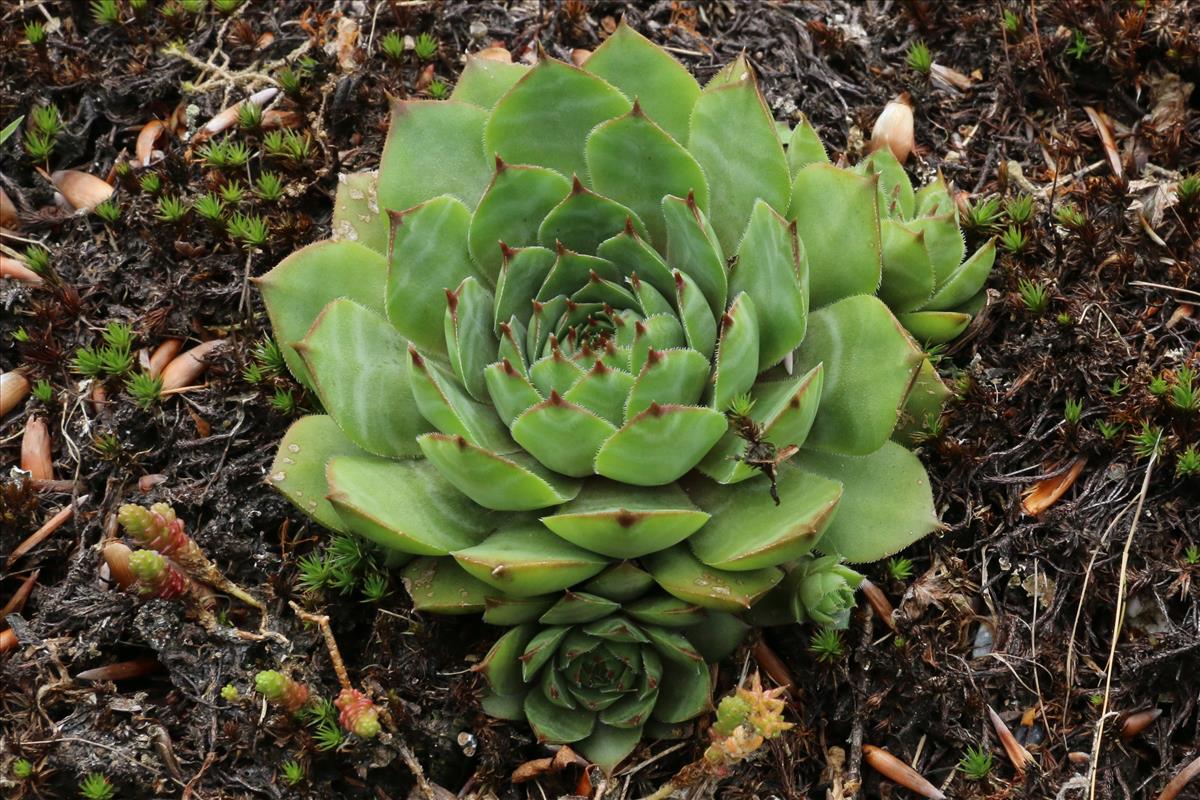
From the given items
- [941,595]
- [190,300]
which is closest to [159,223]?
[190,300]

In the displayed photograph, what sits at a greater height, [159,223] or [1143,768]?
[159,223]

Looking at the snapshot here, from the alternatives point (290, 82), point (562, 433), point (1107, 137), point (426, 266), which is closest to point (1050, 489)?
point (1107, 137)

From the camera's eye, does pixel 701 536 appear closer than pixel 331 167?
Yes

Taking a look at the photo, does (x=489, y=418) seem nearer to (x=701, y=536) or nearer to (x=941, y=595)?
(x=701, y=536)

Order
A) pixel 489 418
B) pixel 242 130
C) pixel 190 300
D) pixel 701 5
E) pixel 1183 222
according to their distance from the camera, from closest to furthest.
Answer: pixel 489 418 < pixel 1183 222 < pixel 190 300 < pixel 242 130 < pixel 701 5

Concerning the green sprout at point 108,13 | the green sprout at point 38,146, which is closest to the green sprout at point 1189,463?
the green sprout at point 38,146
